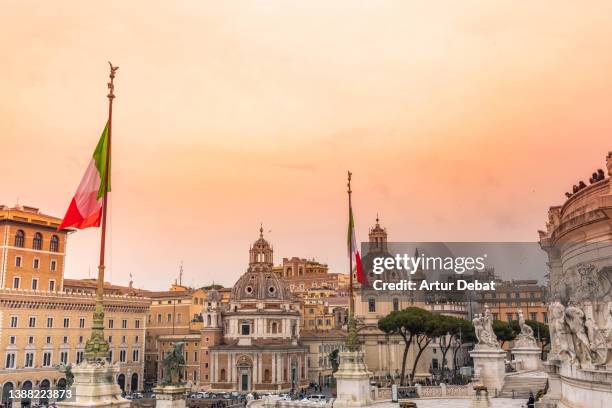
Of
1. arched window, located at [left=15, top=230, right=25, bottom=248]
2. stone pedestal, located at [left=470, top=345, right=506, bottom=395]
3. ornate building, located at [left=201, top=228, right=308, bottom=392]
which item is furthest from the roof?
stone pedestal, located at [left=470, top=345, right=506, bottom=395]

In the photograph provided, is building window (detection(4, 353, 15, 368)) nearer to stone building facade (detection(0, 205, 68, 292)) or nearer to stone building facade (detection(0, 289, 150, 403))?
stone building facade (detection(0, 289, 150, 403))

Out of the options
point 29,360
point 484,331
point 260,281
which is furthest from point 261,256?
point 484,331

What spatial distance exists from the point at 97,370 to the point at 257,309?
67.3 m

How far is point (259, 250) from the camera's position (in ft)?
283

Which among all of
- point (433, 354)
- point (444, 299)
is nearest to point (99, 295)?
point (433, 354)

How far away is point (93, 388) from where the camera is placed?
1491 cm

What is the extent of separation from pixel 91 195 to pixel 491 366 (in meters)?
24.1

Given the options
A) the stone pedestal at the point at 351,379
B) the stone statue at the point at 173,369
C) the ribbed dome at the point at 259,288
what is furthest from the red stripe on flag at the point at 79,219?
the ribbed dome at the point at 259,288

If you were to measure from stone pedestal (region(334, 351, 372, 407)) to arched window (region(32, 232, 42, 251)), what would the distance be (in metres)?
48.8

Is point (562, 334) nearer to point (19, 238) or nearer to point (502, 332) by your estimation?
point (502, 332)

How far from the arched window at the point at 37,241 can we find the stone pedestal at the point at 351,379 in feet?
160

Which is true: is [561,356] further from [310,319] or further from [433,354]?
[310,319]

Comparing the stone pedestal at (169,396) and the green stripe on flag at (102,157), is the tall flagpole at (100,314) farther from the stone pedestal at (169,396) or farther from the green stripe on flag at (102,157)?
the stone pedestal at (169,396)

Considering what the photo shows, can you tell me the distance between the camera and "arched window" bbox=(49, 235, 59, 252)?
69825 millimetres
